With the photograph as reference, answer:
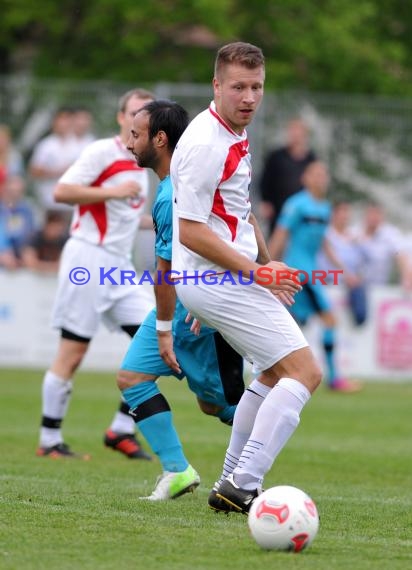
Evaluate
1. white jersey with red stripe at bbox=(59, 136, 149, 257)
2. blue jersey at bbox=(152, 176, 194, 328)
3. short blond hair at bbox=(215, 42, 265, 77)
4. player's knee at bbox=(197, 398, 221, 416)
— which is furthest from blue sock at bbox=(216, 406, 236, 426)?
white jersey with red stripe at bbox=(59, 136, 149, 257)

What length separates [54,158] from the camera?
59.6ft

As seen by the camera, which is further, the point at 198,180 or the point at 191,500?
the point at 191,500

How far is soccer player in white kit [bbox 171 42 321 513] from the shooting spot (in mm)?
6445

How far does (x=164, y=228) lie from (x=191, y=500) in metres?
1.60

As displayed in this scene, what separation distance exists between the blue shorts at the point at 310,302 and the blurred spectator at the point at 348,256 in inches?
49.4

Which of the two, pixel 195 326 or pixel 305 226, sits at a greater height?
pixel 305 226

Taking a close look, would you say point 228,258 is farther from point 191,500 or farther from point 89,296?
point 89,296

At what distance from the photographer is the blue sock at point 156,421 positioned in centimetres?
745

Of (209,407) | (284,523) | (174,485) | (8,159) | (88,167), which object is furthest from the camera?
(8,159)

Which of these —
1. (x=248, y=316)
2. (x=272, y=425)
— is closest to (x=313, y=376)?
(x=272, y=425)

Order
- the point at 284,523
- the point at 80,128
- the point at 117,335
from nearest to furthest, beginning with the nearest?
the point at 284,523 < the point at 80,128 < the point at 117,335

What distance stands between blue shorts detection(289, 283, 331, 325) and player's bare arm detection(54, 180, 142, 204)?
6906mm

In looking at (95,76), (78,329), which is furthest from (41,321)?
(95,76)

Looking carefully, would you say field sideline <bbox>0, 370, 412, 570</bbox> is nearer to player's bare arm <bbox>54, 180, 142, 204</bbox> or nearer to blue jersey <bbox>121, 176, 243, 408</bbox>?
blue jersey <bbox>121, 176, 243, 408</bbox>
